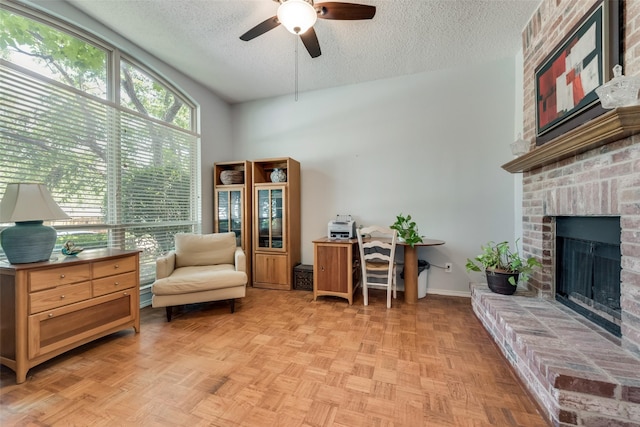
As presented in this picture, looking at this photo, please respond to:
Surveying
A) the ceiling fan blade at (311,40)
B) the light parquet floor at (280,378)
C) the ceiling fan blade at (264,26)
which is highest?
the ceiling fan blade at (264,26)

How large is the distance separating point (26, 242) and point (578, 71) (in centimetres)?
382

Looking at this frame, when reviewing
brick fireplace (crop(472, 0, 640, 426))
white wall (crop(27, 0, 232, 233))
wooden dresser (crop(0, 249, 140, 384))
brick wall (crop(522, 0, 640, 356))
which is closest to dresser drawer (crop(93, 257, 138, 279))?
wooden dresser (crop(0, 249, 140, 384))

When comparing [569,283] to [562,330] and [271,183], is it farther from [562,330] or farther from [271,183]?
[271,183]

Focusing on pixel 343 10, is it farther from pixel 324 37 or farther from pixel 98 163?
pixel 98 163

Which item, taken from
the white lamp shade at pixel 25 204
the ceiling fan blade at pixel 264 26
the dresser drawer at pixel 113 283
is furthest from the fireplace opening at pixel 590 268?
the white lamp shade at pixel 25 204

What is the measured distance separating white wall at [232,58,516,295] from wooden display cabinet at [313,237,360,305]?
72 cm

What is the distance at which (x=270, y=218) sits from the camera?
11.3ft

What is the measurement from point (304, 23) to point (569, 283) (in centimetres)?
276

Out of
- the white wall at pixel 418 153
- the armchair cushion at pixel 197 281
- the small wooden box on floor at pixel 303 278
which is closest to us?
the armchair cushion at pixel 197 281

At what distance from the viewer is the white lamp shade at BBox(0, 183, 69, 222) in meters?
1.58

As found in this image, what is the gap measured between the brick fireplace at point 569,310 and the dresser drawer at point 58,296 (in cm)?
291

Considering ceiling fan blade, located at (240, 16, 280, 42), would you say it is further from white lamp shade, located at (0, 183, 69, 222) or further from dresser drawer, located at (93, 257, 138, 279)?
dresser drawer, located at (93, 257, 138, 279)

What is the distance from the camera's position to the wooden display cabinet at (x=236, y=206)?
3.50 m

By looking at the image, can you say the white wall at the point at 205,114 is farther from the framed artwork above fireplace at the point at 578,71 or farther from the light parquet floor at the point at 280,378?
the framed artwork above fireplace at the point at 578,71
